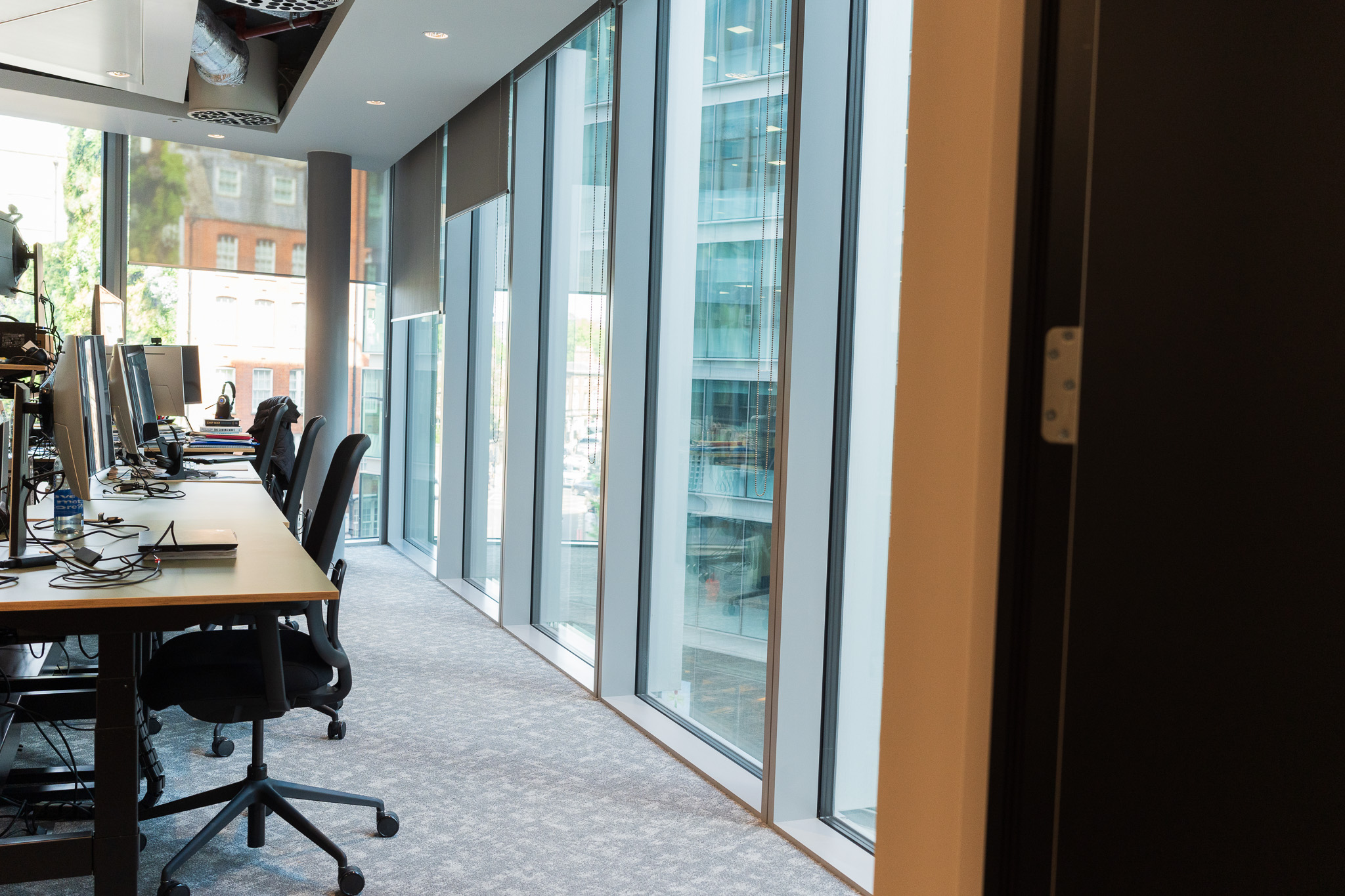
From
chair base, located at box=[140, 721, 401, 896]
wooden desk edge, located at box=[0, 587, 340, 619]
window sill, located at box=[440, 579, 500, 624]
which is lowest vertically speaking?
window sill, located at box=[440, 579, 500, 624]

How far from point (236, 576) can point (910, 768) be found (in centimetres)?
179

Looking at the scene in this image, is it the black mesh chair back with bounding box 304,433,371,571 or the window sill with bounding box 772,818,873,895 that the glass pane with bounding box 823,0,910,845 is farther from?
the black mesh chair back with bounding box 304,433,371,571

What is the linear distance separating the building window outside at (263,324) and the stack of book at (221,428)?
129 cm

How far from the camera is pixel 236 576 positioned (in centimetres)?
244

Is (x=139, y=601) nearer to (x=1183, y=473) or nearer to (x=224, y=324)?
(x=1183, y=473)

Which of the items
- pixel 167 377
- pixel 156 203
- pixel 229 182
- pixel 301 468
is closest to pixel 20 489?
pixel 301 468

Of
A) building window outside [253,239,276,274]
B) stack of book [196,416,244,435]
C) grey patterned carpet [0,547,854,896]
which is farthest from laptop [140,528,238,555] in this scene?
building window outside [253,239,276,274]

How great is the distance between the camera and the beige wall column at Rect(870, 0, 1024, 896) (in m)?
1.25

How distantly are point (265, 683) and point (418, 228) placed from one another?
5.56 metres

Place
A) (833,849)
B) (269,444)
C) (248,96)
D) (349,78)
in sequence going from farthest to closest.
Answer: (248,96)
(349,78)
(269,444)
(833,849)

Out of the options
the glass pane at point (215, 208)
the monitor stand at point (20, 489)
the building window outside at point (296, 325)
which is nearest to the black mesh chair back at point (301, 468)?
the monitor stand at point (20, 489)

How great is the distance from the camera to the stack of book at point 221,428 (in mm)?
6500

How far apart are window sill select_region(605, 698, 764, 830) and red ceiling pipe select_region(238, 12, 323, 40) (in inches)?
188

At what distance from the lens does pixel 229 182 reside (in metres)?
8.06
